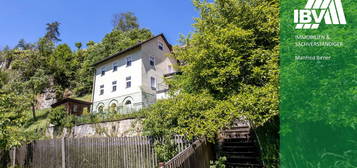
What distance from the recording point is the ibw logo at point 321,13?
4.28 m

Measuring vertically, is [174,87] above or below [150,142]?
above

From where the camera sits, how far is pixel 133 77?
21250 mm

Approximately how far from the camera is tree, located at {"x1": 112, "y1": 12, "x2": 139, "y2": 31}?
160ft

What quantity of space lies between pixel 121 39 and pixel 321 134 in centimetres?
3765

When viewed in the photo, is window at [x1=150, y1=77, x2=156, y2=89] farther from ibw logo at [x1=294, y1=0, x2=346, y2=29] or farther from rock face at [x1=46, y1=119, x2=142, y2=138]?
ibw logo at [x1=294, y1=0, x2=346, y2=29]

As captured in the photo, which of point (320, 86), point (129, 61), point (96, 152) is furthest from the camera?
point (129, 61)

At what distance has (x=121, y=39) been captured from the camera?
37.1 metres

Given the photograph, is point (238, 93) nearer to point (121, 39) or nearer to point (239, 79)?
point (239, 79)

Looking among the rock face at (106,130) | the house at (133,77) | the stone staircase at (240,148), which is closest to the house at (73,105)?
the house at (133,77)

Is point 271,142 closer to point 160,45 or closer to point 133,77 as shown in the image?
point 133,77

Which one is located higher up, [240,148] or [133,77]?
[133,77]

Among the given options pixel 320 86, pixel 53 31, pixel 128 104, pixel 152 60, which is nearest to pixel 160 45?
pixel 152 60

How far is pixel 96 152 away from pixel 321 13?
8.80m

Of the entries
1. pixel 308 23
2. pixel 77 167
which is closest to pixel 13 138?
pixel 77 167
